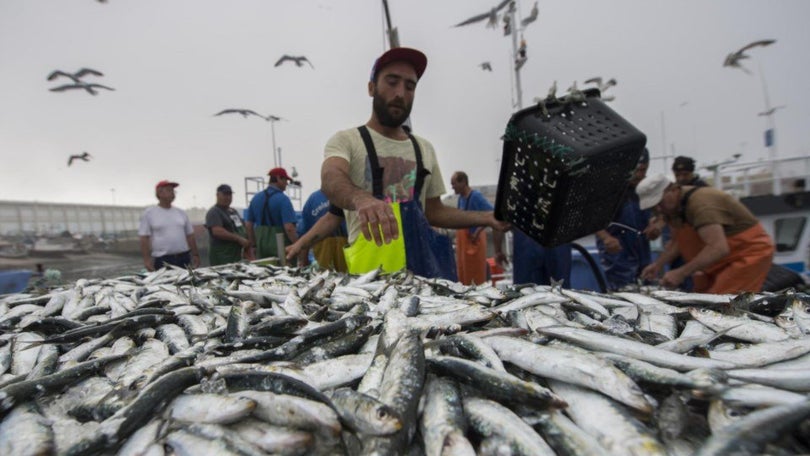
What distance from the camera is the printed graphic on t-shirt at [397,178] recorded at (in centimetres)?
336

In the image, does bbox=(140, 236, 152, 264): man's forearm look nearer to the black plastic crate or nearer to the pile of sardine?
the pile of sardine

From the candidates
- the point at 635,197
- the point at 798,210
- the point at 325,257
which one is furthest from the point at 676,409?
the point at 798,210

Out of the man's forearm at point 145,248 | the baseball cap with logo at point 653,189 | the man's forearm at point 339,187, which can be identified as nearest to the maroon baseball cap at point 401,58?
the man's forearm at point 339,187

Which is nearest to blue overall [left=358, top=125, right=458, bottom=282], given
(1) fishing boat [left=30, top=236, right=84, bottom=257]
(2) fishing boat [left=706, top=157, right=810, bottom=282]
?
(2) fishing boat [left=706, top=157, right=810, bottom=282]

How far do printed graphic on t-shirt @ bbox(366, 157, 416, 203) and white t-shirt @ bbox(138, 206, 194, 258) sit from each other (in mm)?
4963

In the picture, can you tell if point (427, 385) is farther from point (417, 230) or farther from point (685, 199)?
point (685, 199)

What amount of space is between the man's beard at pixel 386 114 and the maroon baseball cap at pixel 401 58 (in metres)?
0.24

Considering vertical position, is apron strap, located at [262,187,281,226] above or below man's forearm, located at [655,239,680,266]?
above

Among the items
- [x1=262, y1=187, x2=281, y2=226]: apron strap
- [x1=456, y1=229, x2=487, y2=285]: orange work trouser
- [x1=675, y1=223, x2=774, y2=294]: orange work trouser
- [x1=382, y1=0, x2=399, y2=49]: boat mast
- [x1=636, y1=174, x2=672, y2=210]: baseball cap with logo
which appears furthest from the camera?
[x1=382, y1=0, x2=399, y2=49]: boat mast

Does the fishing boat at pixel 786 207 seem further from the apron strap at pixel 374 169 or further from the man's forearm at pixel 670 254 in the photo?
the apron strap at pixel 374 169

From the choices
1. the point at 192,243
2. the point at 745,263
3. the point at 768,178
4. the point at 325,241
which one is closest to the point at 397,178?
the point at 325,241

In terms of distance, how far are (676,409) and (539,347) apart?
0.38 meters

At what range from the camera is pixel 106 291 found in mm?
2902

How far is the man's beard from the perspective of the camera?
3414 millimetres
